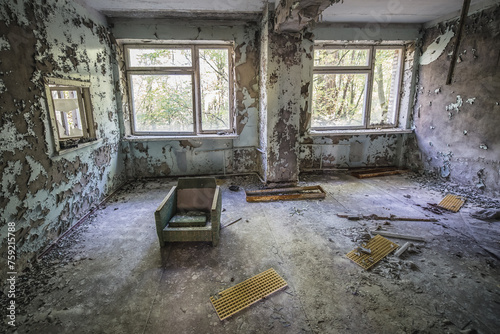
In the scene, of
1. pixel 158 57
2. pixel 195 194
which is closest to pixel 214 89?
pixel 158 57

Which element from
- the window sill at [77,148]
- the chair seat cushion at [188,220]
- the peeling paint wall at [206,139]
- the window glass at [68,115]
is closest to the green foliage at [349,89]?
the peeling paint wall at [206,139]

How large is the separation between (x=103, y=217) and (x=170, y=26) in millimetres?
3426

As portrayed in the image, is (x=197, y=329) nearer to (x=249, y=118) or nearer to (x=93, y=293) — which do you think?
(x=93, y=293)

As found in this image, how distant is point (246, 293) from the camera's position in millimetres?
2055

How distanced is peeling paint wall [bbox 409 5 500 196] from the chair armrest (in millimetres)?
4783

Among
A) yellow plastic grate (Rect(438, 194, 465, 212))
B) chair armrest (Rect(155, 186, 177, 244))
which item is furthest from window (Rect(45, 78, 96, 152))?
yellow plastic grate (Rect(438, 194, 465, 212))

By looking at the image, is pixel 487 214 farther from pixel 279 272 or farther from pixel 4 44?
pixel 4 44

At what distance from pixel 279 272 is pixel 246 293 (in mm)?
403

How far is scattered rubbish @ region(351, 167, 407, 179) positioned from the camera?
5105 mm

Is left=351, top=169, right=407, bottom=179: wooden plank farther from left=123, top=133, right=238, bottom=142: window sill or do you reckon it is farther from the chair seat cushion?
the chair seat cushion

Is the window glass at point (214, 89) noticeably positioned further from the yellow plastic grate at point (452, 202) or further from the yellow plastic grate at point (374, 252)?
the yellow plastic grate at point (452, 202)

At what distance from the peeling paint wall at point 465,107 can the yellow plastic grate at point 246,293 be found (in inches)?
157

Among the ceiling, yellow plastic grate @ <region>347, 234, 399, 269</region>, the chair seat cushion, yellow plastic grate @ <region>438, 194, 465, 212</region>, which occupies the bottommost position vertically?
yellow plastic grate @ <region>347, 234, 399, 269</region>

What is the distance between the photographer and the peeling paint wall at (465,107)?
377 cm
